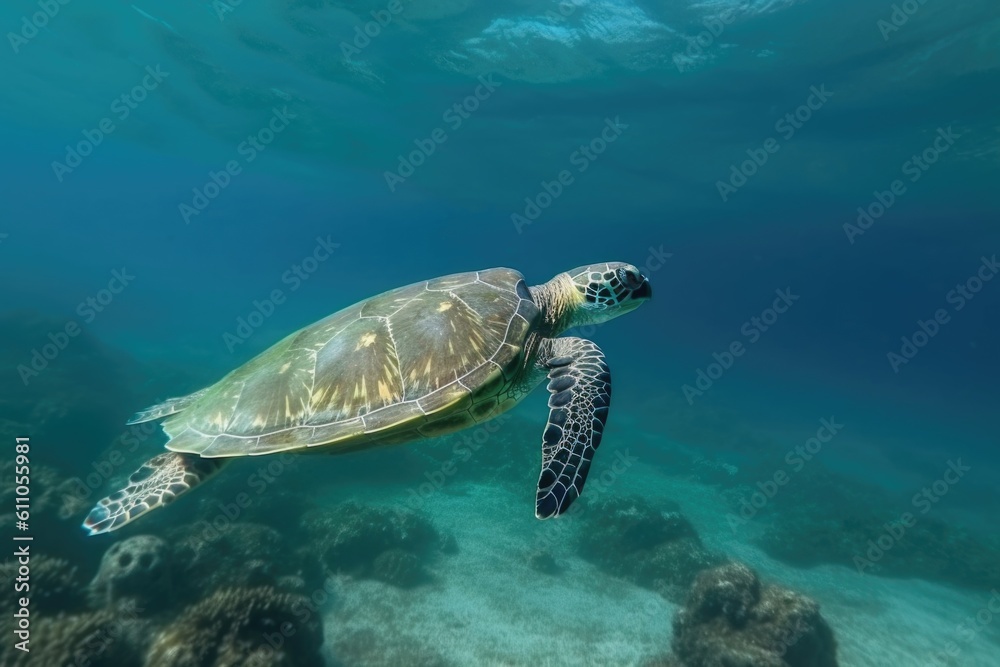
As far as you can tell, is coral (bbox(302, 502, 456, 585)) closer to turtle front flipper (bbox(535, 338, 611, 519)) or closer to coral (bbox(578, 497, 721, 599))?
coral (bbox(578, 497, 721, 599))

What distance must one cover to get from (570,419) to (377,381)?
5.94ft

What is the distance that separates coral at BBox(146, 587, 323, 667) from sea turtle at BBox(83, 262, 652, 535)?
4.74 feet

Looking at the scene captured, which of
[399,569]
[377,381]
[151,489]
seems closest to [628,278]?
[377,381]

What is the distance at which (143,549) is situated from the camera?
571cm

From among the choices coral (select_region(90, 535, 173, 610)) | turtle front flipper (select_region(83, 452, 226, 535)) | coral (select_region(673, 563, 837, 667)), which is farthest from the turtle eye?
coral (select_region(90, 535, 173, 610))

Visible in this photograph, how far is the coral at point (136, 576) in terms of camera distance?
5.47 metres

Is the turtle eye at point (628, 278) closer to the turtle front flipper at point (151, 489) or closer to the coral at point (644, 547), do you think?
the turtle front flipper at point (151, 489)

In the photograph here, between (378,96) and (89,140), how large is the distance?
149 feet

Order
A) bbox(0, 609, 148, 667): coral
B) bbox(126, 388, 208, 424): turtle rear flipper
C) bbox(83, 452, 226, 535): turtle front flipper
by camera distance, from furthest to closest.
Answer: bbox(126, 388, 208, 424): turtle rear flipper < bbox(0, 609, 148, 667): coral < bbox(83, 452, 226, 535): turtle front flipper

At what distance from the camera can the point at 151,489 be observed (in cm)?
459

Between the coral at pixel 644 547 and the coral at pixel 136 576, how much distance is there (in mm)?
7896

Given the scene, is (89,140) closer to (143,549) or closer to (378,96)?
(378,96)

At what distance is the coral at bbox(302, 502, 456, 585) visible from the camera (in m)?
8.32

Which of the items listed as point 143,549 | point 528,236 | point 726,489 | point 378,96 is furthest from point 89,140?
point 726,489
